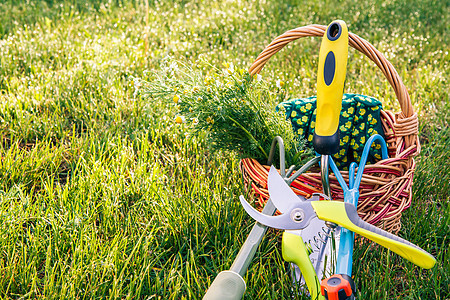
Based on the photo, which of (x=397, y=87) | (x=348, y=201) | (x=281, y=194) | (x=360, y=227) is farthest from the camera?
(x=397, y=87)

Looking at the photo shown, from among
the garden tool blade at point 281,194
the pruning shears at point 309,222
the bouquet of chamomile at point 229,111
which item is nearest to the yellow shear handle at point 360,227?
the pruning shears at point 309,222

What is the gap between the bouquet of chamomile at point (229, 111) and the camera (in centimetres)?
147

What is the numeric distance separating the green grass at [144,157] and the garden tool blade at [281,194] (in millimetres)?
284

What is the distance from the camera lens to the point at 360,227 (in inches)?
42.8

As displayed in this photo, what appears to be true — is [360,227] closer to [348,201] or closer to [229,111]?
[348,201]

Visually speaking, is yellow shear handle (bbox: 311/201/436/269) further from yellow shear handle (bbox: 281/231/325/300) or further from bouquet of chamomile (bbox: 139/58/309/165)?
bouquet of chamomile (bbox: 139/58/309/165)

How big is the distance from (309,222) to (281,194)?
0.35ft

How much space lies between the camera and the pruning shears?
1033 mm

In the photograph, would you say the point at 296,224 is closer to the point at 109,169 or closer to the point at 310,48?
the point at 109,169

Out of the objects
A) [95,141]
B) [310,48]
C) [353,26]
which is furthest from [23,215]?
[353,26]

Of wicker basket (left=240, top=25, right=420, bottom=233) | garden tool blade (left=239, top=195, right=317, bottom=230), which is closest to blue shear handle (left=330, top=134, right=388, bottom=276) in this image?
wicker basket (left=240, top=25, right=420, bottom=233)

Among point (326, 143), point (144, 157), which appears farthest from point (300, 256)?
point (144, 157)

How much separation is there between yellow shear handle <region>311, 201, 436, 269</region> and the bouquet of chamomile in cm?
43

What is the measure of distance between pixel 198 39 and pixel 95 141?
120 centimetres
